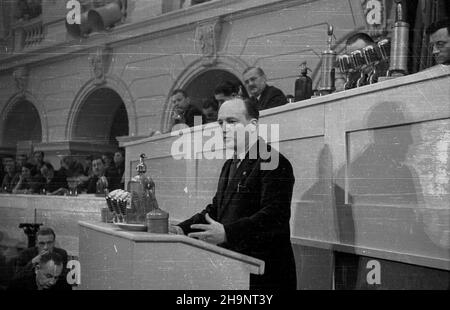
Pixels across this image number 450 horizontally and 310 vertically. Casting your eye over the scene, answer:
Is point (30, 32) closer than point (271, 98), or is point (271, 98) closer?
point (271, 98)

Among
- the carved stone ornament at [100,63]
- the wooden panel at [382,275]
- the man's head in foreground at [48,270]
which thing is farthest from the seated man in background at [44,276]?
the wooden panel at [382,275]

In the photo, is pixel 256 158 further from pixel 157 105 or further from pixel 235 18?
pixel 157 105

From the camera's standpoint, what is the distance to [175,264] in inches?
50.1

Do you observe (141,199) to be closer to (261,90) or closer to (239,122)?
(239,122)

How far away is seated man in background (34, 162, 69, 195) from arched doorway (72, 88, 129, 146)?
0.15 m

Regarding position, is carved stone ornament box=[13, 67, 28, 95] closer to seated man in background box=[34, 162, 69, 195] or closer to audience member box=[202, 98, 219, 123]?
seated man in background box=[34, 162, 69, 195]

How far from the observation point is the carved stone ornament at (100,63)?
2220 millimetres

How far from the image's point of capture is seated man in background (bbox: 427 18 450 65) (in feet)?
5.01

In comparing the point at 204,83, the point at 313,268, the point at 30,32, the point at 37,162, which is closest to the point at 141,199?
the point at 313,268

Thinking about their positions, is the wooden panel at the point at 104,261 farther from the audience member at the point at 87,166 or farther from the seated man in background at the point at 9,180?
the seated man in background at the point at 9,180

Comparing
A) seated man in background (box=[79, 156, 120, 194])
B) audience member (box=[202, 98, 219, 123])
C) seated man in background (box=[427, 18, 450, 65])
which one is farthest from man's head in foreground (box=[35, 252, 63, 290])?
seated man in background (box=[427, 18, 450, 65])

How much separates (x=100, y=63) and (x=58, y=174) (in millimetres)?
472
